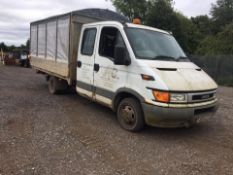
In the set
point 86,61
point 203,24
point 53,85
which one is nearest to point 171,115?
point 86,61

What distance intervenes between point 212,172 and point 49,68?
6914 mm

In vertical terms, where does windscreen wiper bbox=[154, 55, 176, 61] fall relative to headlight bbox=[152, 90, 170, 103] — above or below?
above

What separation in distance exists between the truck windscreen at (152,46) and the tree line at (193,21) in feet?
66.7

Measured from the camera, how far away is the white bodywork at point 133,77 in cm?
539

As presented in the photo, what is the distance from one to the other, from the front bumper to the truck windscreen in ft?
3.81

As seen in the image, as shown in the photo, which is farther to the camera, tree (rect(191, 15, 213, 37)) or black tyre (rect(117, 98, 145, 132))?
tree (rect(191, 15, 213, 37))

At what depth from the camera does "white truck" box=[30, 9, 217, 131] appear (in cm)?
535

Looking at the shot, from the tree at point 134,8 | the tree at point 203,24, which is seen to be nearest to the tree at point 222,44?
the tree at point 134,8

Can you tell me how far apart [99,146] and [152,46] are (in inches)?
99.1

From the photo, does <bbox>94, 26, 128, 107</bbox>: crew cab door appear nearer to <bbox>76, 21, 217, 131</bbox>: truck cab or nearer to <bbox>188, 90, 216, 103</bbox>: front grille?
<bbox>76, 21, 217, 131</bbox>: truck cab

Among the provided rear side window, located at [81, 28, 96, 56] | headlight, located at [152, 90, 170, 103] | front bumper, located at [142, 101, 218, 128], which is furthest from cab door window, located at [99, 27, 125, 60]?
front bumper, located at [142, 101, 218, 128]

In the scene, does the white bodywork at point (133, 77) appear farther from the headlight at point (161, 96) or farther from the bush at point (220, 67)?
the bush at point (220, 67)

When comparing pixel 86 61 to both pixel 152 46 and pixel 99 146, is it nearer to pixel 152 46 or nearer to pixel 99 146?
pixel 152 46

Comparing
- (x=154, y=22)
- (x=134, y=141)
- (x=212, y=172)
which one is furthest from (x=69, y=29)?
(x=154, y=22)
